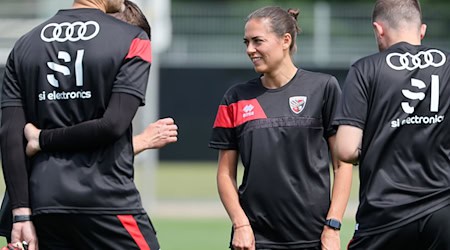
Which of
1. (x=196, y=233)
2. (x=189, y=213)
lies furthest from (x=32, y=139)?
(x=189, y=213)

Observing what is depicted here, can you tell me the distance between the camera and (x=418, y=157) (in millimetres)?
4723

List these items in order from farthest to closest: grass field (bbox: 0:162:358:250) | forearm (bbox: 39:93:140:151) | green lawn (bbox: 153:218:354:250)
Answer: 1. grass field (bbox: 0:162:358:250)
2. green lawn (bbox: 153:218:354:250)
3. forearm (bbox: 39:93:140:151)

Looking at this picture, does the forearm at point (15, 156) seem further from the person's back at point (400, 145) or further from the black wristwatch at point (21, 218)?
the person's back at point (400, 145)

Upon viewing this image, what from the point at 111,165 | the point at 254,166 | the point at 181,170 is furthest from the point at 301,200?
the point at 181,170

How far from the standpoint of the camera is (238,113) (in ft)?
17.4

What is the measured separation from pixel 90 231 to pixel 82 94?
569mm

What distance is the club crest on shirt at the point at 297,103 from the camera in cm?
525

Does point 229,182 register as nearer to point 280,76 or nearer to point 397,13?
point 280,76

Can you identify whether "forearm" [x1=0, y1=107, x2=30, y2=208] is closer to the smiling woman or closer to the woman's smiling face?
the smiling woman

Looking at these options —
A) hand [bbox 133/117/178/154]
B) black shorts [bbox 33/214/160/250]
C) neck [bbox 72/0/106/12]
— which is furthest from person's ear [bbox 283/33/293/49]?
black shorts [bbox 33/214/160/250]

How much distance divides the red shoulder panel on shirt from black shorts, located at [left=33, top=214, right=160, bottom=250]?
100 centimetres

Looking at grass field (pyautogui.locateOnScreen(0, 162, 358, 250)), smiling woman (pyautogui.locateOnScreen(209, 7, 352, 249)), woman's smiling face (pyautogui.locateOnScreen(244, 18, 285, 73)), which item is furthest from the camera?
grass field (pyautogui.locateOnScreen(0, 162, 358, 250))

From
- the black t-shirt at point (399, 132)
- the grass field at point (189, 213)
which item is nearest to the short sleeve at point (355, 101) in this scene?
the black t-shirt at point (399, 132)

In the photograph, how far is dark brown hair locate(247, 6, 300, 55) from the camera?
5348 millimetres
